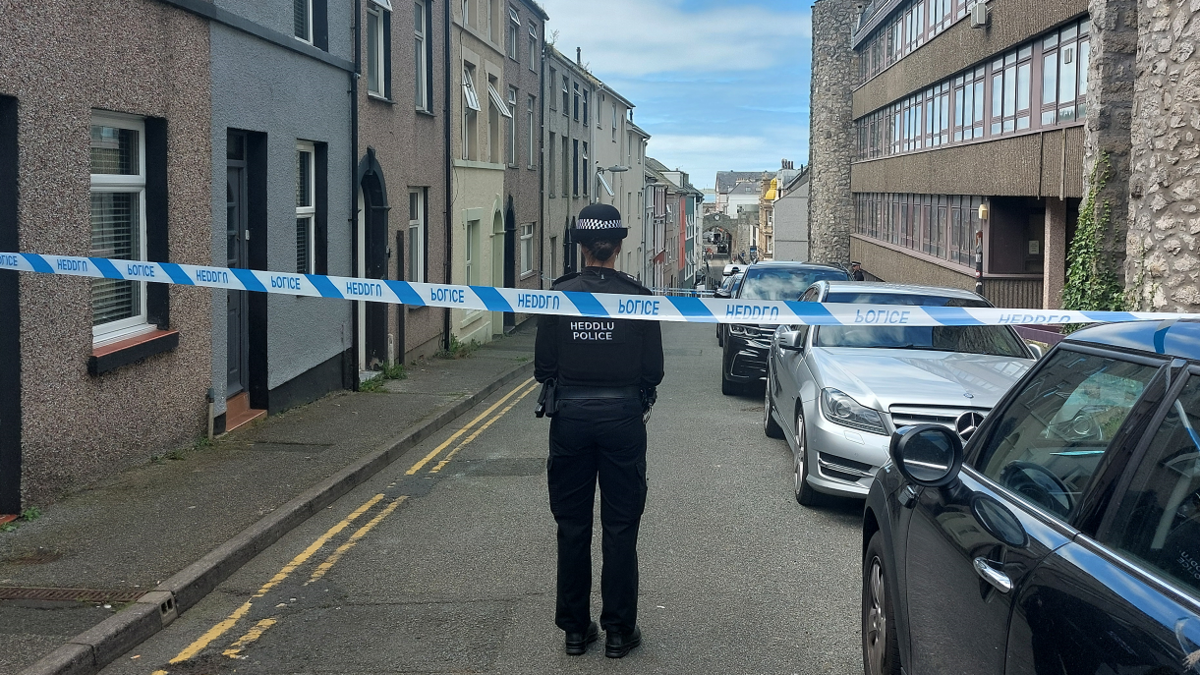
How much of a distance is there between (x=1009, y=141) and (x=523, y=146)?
44.3ft

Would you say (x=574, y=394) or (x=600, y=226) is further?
(x=600, y=226)

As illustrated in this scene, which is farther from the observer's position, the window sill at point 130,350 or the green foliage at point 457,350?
the green foliage at point 457,350

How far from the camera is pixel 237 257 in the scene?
11875 millimetres

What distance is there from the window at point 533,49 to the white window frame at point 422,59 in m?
12.5

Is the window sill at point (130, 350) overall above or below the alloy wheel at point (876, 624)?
above

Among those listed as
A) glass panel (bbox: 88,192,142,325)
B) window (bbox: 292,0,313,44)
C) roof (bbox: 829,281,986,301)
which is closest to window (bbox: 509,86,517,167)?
window (bbox: 292,0,313,44)

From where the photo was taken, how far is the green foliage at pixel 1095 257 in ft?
48.4

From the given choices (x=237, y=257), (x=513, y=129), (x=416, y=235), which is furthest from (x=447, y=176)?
(x=237, y=257)

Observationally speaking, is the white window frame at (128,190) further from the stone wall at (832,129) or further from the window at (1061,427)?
the stone wall at (832,129)

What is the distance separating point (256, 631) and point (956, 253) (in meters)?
24.6

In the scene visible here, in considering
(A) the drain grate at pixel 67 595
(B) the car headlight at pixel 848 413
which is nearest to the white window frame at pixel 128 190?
(A) the drain grate at pixel 67 595

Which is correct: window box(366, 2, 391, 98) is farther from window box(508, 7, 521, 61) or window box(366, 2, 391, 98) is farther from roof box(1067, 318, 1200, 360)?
roof box(1067, 318, 1200, 360)

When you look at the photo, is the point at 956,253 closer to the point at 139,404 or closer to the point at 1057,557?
the point at 139,404

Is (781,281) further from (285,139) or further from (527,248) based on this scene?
(527,248)
